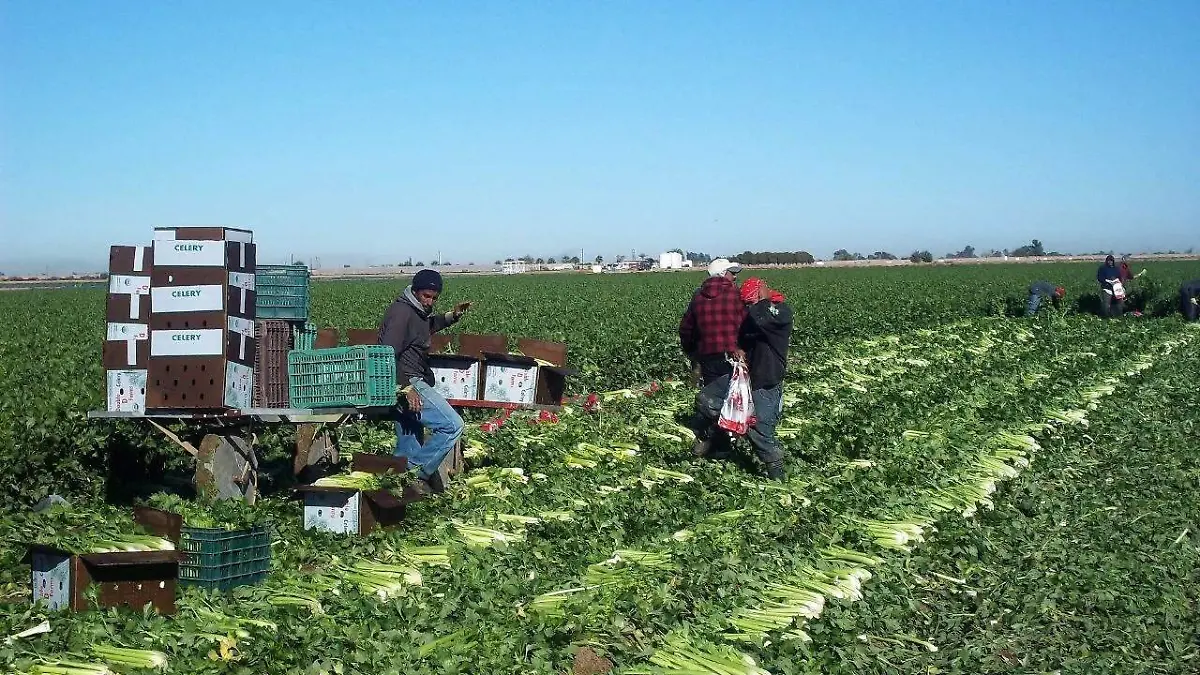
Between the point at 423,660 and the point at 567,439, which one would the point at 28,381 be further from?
the point at 423,660

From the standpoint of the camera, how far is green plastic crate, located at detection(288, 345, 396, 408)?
28.0 feet

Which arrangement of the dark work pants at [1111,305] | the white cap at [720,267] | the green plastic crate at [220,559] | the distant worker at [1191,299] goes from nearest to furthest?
the green plastic crate at [220,559]
the white cap at [720,267]
the distant worker at [1191,299]
the dark work pants at [1111,305]

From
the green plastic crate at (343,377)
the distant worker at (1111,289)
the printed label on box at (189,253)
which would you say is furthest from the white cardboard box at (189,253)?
the distant worker at (1111,289)

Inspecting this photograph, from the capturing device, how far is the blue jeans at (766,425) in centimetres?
983

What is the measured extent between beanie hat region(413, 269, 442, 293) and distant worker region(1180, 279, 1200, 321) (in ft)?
77.1

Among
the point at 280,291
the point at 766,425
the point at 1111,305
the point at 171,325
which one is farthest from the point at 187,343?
the point at 1111,305

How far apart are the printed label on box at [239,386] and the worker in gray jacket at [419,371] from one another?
3.61 feet

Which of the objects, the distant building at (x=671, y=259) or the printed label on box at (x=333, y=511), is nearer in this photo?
the printed label on box at (x=333, y=511)

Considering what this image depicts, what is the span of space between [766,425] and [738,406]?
0.98 feet

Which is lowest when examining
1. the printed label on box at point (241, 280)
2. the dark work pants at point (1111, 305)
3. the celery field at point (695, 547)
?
the celery field at point (695, 547)

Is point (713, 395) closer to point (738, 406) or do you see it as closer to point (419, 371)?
point (738, 406)

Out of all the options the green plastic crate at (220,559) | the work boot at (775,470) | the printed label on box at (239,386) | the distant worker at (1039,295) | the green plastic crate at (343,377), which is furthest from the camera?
the distant worker at (1039,295)

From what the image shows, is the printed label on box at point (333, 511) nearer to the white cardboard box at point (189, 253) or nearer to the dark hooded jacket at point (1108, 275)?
the white cardboard box at point (189, 253)

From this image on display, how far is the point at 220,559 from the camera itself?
6.50m
